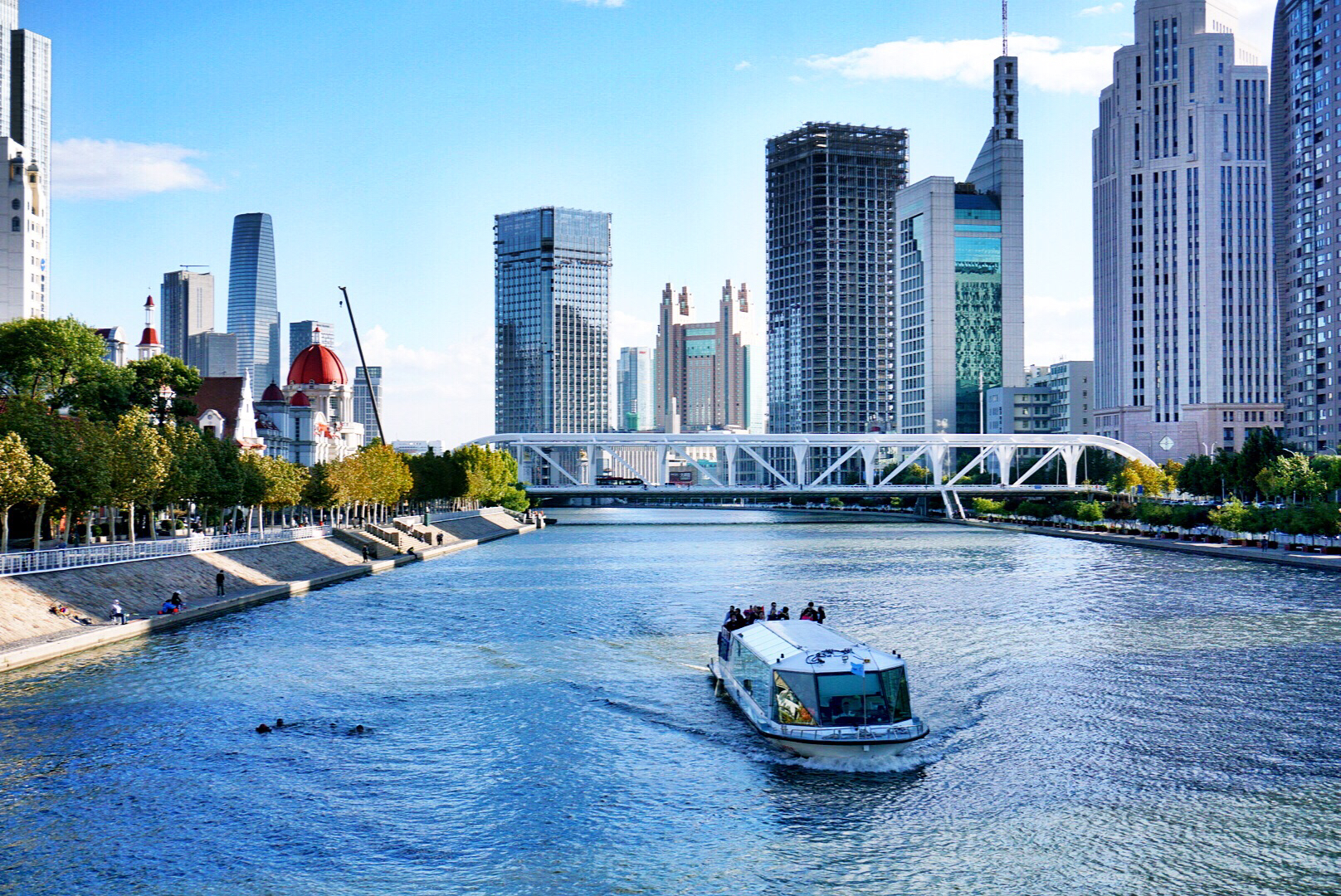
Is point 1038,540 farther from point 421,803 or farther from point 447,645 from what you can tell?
point 421,803

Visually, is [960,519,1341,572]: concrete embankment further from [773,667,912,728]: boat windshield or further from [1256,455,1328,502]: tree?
[773,667,912,728]: boat windshield

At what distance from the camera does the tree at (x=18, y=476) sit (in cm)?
6519

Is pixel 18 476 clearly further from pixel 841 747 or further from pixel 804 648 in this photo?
pixel 841 747

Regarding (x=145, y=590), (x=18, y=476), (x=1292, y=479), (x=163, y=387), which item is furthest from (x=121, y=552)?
(x=1292, y=479)

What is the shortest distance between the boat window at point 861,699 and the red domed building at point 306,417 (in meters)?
137

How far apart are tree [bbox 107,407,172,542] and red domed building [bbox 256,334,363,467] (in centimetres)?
8237

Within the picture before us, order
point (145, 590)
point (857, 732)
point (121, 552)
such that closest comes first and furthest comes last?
point (857, 732)
point (145, 590)
point (121, 552)

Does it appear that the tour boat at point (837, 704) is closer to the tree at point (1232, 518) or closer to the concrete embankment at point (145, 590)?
the concrete embankment at point (145, 590)

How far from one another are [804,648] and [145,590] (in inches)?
1749

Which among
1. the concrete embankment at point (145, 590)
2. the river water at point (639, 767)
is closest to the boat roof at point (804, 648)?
the river water at point (639, 767)

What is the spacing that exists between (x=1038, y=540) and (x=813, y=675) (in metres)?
123

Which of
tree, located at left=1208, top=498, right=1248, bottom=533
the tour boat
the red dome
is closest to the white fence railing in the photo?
the tour boat

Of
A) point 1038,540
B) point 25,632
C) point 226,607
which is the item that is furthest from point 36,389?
point 1038,540

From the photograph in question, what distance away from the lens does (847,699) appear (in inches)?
1499
